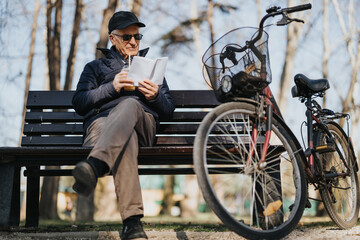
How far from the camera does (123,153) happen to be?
308 cm

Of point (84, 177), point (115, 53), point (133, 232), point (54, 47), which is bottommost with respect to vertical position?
point (133, 232)

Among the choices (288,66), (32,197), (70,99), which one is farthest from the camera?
(288,66)

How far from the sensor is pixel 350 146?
14.5ft

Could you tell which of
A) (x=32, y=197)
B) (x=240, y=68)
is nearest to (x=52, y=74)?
(x=32, y=197)

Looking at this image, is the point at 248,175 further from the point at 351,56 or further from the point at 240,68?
→ the point at 351,56

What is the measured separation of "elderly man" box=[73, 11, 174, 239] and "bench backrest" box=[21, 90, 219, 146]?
0.59m

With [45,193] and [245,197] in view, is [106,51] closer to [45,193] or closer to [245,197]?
[245,197]

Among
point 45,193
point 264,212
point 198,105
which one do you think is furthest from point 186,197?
point 264,212

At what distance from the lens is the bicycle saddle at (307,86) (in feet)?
13.2

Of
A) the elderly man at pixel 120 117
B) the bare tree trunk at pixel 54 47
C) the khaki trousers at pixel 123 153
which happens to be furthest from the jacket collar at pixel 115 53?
the bare tree trunk at pixel 54 47

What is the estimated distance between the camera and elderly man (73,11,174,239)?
9.48ft

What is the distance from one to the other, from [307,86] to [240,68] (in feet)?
3.67

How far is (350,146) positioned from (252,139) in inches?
65.3

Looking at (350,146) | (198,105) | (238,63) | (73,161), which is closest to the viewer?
(238,63)
